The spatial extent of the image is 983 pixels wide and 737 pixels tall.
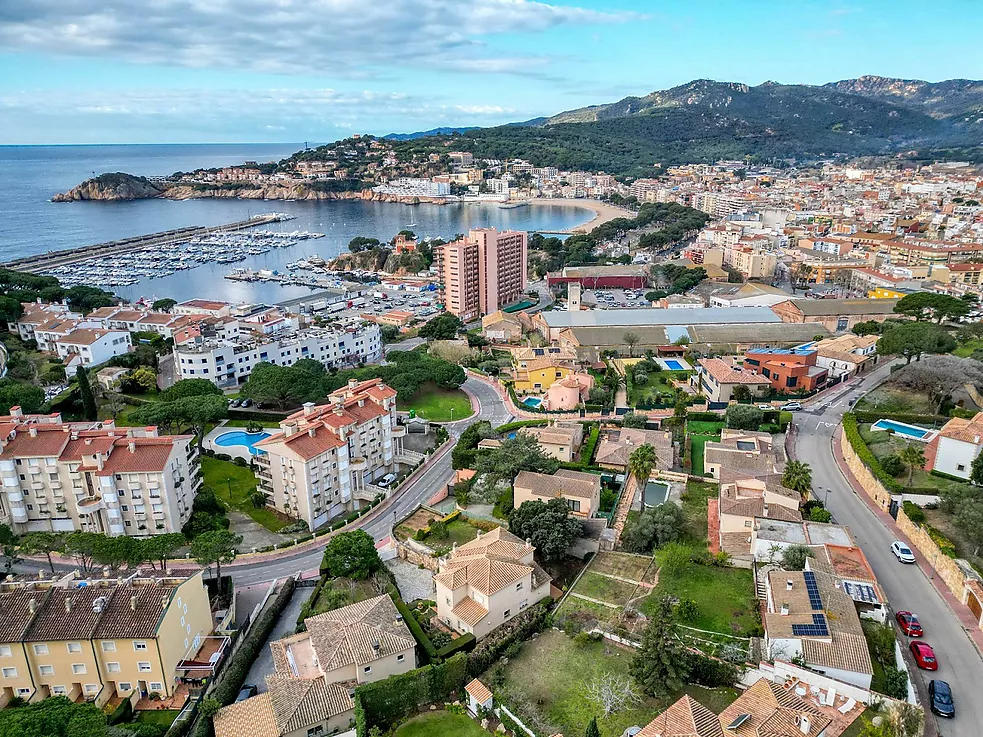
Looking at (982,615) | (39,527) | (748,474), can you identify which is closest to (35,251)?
(39,527)

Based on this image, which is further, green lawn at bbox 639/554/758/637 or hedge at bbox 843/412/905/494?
hedge at bbox 843/412/905/494

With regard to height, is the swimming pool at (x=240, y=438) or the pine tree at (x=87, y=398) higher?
the pine tree at (x=87, y=398)

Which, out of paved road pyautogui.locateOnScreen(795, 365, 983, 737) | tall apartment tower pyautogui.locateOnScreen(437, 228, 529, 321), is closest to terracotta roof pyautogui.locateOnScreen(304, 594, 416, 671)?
paved road pyautogui.locateOnScreen(795, 365, 983, 737)

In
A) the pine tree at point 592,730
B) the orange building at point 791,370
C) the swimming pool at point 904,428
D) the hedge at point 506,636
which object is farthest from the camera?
the orange building at point 791,370

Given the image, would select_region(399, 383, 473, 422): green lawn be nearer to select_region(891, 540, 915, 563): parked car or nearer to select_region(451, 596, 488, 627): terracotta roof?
select_region(451, 596, 488, 627): terracotta roof

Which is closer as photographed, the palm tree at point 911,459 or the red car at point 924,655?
the red car at point 924,655

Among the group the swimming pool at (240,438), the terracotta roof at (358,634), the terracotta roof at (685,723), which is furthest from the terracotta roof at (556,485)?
the swimming pool at (240,438)

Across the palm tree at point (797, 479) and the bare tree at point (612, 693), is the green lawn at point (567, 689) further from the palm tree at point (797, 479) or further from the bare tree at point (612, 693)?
the palm tree at point (797, 479)
